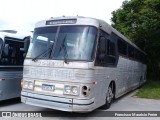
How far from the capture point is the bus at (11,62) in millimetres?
10531

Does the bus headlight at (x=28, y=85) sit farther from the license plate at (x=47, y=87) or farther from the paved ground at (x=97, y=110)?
the paved ground at (x=97, y=110)

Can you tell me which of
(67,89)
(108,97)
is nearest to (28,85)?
(67,89)

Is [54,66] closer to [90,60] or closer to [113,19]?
[90,60]

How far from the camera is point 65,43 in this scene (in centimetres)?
898

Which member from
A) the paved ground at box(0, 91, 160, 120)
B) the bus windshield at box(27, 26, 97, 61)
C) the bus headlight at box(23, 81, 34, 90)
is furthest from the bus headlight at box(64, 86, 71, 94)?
the bus headlight at box(23, 81, 34, 90)

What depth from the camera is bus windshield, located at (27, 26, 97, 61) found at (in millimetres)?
8758

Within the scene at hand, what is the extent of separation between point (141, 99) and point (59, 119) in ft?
21.6

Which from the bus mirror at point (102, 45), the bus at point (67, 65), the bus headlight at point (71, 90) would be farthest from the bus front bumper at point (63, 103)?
the bus mirror at point (102, 45)

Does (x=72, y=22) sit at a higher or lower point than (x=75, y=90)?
higher

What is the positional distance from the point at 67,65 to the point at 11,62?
3.24 metres

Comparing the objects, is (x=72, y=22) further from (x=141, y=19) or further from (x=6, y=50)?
(x=141, y=19)

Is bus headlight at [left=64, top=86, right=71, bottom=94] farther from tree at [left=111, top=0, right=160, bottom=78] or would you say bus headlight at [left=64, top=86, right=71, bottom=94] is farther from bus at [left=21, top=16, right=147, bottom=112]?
tree at [left=111, top=0, right=160, bottom=78]

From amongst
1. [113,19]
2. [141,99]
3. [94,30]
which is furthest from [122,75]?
[113,19]

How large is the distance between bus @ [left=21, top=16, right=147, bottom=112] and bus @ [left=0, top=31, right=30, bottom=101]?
1.25 m
